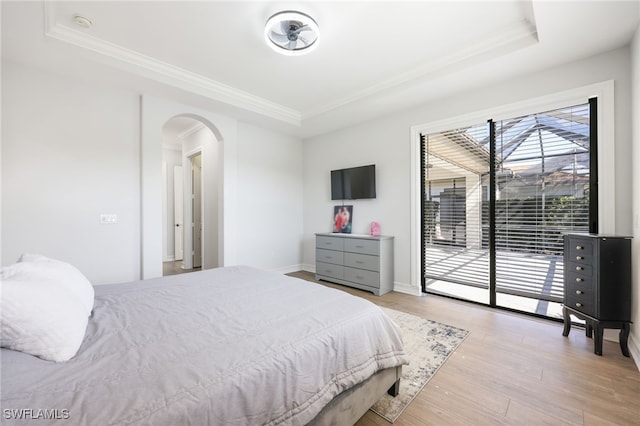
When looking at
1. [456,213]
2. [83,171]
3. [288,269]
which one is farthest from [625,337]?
[83,171]

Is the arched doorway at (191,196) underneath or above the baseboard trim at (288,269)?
Result: above

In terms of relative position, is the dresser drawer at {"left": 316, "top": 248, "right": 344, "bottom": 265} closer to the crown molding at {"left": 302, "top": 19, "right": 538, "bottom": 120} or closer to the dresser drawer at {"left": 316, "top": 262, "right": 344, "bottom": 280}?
the dresser drawer at {"left": 316, "top": 262, "right": 344, "bottom": 280}

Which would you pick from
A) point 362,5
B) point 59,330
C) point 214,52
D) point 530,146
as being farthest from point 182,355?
point 530,146

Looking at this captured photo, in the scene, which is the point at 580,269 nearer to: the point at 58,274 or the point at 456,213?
the point at 456,213

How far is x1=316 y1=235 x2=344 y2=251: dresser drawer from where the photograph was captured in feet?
14.3

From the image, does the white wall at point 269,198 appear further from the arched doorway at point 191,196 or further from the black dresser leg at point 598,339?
the black dresser leg at point 598,339

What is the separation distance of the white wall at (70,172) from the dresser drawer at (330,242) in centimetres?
263

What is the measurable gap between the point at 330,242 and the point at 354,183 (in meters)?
1.07

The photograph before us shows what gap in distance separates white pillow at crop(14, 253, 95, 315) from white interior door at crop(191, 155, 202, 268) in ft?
13.8

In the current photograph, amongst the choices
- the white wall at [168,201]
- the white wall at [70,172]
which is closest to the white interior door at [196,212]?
the white wall at [168,201]

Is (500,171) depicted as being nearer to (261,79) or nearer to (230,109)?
(261,79)

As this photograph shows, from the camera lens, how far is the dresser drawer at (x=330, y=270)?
14.3 feet

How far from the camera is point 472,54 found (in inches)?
109

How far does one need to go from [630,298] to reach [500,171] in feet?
5.39
